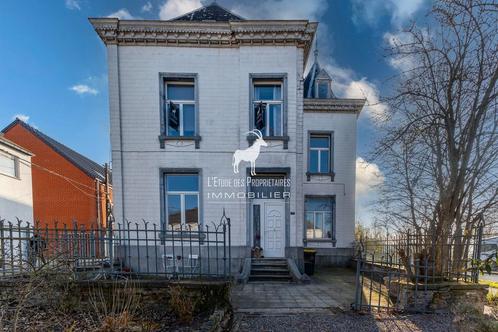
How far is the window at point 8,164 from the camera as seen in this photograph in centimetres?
1213

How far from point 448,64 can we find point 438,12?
1.21m

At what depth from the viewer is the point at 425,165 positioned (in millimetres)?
5609

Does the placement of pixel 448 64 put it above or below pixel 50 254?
above

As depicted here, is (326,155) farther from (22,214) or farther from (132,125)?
(22,214)

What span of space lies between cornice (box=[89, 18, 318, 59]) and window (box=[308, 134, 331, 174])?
4706 millimetres

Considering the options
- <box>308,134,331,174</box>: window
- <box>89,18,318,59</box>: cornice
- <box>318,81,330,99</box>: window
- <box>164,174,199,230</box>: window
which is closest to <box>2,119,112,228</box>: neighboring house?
<box>164,174,199,230</box>: window

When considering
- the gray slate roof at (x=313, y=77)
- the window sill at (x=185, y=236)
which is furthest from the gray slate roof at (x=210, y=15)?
the window sill at (x=185, y=236)

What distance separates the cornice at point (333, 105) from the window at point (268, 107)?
10.7 feet

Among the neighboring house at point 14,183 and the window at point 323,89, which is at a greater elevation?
Result: the window at point 323,89

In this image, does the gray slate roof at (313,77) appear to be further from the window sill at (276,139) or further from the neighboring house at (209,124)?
the window sill at (276,139)

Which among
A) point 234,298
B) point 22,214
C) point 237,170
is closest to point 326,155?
point 237,170

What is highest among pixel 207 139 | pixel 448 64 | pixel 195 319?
pixel 448 64

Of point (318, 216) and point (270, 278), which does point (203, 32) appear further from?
point (318, 216)

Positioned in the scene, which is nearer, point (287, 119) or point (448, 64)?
point (448, 64)
